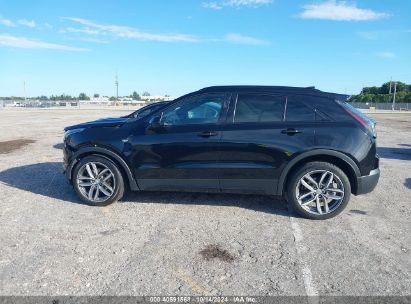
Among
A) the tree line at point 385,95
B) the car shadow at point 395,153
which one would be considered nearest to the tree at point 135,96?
the tree line at point 385,95

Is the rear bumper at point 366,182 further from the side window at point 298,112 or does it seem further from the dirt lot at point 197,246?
the side window at point 298,112

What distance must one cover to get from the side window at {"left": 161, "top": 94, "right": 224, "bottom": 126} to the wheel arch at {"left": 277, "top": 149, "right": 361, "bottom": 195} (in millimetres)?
1284

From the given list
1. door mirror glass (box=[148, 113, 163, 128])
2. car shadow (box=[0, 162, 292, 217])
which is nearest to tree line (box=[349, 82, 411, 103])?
car shadow (box=[0, 162, 292, 217])

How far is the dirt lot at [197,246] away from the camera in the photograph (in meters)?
3.21

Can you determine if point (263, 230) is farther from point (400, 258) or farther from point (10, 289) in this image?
point (10, 289)

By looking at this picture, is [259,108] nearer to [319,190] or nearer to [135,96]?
[319,190]

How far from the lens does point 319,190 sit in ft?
15.6

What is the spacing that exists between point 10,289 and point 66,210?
2063 mm

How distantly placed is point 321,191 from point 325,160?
42 centimetres

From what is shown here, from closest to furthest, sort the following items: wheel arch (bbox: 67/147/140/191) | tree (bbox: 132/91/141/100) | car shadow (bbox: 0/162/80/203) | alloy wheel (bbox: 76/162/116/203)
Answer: wheel arch (bbox: 67/147/140/191), alloy wheel (bbox: 76/162/116/203), car shadow (bbox: 0/162/80/203), tree (bbox: 132/91/141/100)

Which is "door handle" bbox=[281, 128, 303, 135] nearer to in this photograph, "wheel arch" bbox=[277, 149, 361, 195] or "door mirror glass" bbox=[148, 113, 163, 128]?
"wheel arch" bbox=[277, 149, 361, 195]

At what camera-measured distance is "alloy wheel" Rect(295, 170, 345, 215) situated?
15.6 ft

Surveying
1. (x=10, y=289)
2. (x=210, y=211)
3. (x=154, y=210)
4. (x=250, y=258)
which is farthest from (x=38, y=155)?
(x=250, y=258)

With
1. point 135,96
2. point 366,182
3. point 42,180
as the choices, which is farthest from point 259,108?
point 135,96
